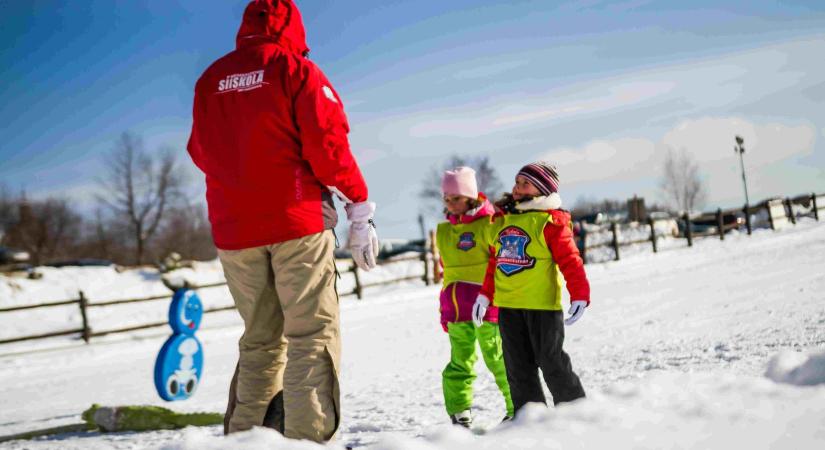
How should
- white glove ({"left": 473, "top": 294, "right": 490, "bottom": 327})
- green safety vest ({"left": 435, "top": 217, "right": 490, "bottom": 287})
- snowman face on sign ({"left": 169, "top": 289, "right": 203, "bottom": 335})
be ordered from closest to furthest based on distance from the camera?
white glove ({"left": 473, "top": 294, "right": 490, "bottom": 327}) → green safety vest ({"left": 435, "top": 217, "right": 490, "bottom": 287}) → snowman face on sign ({"left": 169, "top": 289, "right": 203, "bottom": 335})

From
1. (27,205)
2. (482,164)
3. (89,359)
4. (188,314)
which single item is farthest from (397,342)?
(482,164)

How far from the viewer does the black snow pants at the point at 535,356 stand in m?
3.07

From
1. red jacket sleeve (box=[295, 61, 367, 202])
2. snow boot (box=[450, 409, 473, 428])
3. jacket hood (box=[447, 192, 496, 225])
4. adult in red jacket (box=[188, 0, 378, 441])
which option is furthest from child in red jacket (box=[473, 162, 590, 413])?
red jacket sleeve (box=[295, 61, 367, 202])

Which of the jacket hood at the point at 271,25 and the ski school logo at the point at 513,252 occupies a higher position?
the jacket hood at the point at 271,25

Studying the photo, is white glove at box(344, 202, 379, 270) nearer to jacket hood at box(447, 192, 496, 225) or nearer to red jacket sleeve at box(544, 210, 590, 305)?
red jacket sleeve at box(544, 210, 590, 305)

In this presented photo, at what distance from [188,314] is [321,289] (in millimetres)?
3720

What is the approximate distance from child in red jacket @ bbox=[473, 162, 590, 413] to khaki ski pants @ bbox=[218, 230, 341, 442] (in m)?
1.14

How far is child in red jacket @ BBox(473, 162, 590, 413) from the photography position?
10.1 feet

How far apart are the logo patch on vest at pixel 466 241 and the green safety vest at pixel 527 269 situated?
47cm

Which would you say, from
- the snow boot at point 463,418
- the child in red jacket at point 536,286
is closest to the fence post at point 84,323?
the snow boot at point 463,418

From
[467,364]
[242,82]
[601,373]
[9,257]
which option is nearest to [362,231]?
[242,82]

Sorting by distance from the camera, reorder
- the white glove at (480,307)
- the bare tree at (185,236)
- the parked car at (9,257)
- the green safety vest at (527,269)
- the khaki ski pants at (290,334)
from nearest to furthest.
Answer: the khaki ski pants at (290,334), the green safety vest at (527,269), the white glove at (480,307), the parked car at (9,257), the bare tree at (185,236)

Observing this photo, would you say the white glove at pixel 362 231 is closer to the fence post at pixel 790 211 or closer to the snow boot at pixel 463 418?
the snow boot at pixel 463 418

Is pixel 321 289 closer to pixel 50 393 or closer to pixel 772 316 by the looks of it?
pixel 772 316
